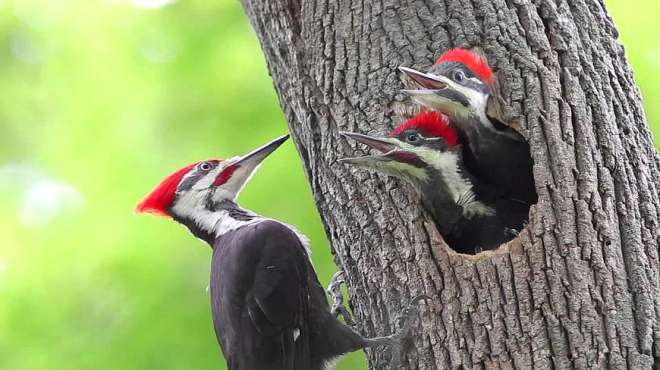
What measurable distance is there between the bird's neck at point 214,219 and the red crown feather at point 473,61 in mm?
1556

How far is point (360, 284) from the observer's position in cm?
366

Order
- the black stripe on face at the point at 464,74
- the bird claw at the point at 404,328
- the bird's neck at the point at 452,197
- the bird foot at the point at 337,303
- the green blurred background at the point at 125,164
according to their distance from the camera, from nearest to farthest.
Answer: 1. the bird claw at the point at 404,328
2. the black stripe on face at the point at 464,74
3. the bird's neck at the point at 452,197
4. the bird foot at the point at 337,303
5. the green blurred background at the point at 125,164

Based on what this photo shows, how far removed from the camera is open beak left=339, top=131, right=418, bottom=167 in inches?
133

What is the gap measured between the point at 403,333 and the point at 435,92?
961 mm

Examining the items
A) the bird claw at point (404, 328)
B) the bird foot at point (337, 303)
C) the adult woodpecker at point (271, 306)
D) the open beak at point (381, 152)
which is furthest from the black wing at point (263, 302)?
the open beak at point (381, 152)

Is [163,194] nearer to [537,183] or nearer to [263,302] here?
[263,302]

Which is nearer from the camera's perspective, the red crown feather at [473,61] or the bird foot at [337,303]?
the red crown feather at [473,61]

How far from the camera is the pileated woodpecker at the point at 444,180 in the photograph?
345cm

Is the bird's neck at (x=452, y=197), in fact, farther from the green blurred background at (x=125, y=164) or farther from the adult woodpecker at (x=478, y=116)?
the green blurred background at (x=125, y=164)

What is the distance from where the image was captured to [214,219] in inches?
184

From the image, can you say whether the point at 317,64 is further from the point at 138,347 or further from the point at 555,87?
the point at 138,347

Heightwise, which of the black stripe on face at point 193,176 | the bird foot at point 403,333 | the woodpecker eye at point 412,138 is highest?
the black stripe on face at point 193,176

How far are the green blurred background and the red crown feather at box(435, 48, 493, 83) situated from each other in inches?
74.0

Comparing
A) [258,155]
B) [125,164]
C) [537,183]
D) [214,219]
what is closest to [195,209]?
[214,219]
